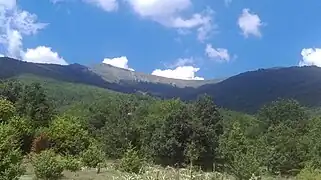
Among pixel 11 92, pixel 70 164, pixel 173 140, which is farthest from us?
pixel 11 92

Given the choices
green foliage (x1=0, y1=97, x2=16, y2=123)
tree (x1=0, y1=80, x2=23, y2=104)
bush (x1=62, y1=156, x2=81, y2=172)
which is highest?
tree (x1=0, y1=80, x2=23, y2=104)

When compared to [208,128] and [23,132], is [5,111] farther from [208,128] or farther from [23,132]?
[208,128]

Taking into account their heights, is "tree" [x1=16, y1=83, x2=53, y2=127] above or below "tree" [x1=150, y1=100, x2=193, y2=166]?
above

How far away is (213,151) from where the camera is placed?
5903 cm

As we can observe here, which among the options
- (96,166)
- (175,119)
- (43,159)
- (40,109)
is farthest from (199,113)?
(43,159)

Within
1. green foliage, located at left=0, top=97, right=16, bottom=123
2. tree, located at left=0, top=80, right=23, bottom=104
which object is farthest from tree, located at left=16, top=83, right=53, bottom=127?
green foliage, located at left=0, top=97, right=16, bottom=123

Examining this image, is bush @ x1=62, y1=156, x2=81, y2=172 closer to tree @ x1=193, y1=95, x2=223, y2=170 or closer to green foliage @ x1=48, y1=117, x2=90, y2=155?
green foliage @ x1=48, y1=117, x2=90, y2=155

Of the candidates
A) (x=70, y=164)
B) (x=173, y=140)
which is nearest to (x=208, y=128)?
(x=173, y=140)

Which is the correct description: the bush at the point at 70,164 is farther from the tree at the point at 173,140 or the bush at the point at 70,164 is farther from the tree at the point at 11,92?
the tree at the point at 11,92

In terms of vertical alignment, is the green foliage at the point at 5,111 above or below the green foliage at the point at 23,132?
above

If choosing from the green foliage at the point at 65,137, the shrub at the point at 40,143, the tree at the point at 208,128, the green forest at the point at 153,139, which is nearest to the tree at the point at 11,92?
the green forest at the point at 153,139

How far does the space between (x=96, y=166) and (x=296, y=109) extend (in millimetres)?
65559

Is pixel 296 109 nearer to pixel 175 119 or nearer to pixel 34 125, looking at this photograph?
pixel 175 119

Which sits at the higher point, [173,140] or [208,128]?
[208,128]
